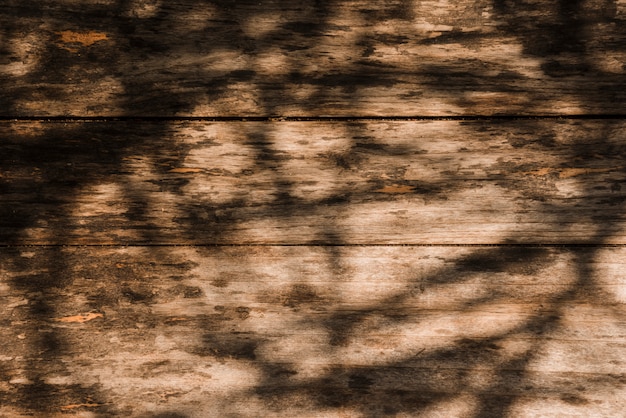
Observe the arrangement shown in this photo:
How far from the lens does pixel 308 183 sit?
1313 millimetres

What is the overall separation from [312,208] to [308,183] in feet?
0.23

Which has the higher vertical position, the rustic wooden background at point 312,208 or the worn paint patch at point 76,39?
the worn paint patch at point 76,39

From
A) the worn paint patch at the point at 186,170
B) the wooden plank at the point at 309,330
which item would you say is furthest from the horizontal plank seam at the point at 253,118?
the wooden plank at the point at 309,330

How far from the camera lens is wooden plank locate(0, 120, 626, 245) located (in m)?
Result: 1.29

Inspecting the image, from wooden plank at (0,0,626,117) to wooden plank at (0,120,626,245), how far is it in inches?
2.3

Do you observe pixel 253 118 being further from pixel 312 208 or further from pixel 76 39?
pixel 76 39

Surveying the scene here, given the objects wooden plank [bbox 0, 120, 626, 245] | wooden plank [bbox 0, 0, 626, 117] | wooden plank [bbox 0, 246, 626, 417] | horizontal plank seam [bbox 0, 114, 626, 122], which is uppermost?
wooden plank [bbox 0, 0, 626, 117]

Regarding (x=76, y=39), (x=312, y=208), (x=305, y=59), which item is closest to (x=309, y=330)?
(x=312, y=208)

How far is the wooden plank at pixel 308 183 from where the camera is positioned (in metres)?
1.29

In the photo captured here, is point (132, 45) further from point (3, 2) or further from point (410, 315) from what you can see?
point (410, 315)

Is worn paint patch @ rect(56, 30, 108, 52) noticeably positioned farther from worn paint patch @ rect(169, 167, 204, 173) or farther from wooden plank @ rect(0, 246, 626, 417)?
wooden plank @ rect(0, 246, 626, 417)

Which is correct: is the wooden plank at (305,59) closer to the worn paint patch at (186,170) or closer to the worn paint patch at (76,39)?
the worn paint patch at (76,39)

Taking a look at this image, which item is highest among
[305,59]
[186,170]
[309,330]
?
[305,59]

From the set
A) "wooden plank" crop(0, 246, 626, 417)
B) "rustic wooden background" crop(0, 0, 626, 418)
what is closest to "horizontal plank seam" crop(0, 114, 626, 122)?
"rustic wooden background" crop(0, 0, 626, 418)
